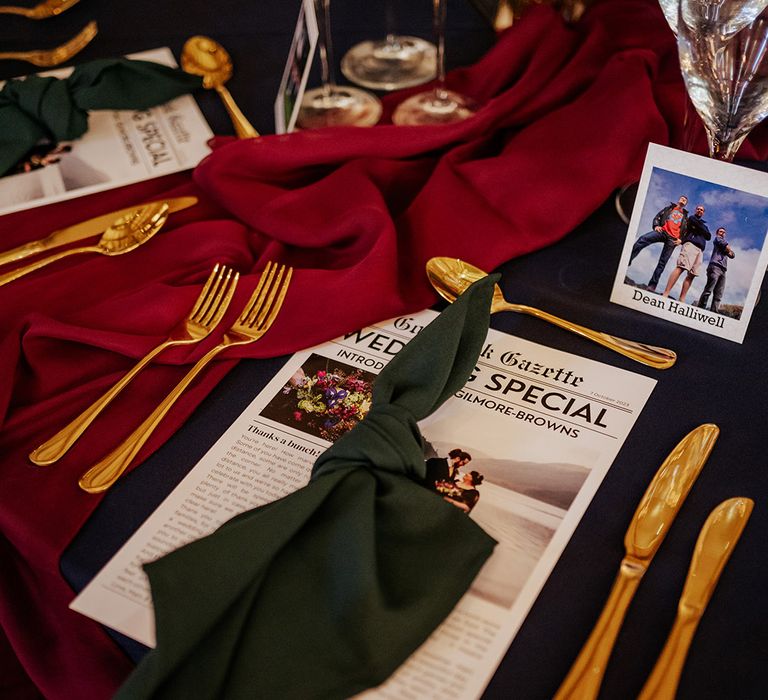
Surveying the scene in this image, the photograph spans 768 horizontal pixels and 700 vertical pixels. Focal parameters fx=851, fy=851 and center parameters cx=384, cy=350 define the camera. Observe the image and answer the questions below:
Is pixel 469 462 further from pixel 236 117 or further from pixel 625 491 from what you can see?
pixel 236 117

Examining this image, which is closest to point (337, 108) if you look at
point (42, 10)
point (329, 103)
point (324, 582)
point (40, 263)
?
point (329, 103)

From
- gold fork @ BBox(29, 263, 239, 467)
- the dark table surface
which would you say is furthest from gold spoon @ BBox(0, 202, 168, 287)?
the dark table surface

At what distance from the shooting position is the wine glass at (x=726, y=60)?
692mm

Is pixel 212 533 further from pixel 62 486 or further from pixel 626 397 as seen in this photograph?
pixel 626 397

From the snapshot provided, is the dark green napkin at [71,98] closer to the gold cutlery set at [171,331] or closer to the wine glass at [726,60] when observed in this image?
the gold cutlery set at [171,331]

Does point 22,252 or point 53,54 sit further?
point 53,54

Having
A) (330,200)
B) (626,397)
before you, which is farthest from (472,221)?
(626,397)

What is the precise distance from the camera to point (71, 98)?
3.27ft

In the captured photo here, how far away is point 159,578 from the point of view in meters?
0.51

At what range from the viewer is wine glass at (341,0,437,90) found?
1.07 meters

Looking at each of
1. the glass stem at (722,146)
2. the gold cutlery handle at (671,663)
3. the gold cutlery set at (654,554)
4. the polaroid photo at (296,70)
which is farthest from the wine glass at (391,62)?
the gold cutlery handle at (671,663)

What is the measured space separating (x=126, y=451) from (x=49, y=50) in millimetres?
764

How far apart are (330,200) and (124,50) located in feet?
1.63

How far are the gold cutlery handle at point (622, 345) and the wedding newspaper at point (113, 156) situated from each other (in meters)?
0.45
